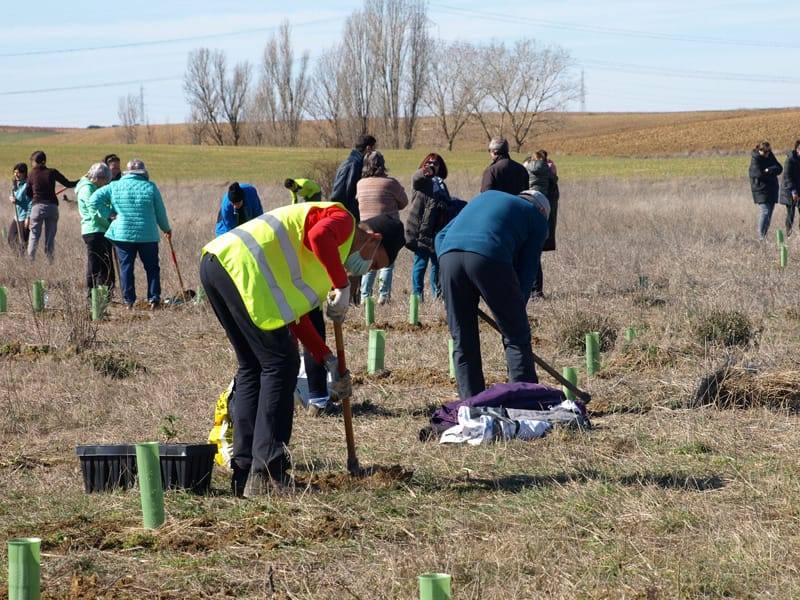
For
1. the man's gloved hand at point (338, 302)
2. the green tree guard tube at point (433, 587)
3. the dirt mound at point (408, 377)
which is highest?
the man's gloved hand at point (338, 302)

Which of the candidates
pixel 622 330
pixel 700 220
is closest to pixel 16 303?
pixel 622 330

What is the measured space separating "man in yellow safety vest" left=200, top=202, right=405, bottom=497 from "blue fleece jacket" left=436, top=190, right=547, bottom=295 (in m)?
1.24

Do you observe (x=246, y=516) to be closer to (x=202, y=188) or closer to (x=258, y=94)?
(x=202, y=188)

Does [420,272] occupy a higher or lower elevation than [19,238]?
lower

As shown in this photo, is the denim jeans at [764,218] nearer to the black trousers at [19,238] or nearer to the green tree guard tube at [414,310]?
the green tree guard tube at [414,310]

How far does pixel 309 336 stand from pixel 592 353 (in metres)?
3.27

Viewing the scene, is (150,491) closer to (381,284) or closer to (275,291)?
(275,291)

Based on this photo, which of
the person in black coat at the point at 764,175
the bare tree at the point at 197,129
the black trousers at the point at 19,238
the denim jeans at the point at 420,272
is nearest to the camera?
the denim jeans at the point at 420,272

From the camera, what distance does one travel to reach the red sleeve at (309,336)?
5.77m

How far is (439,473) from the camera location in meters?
5.93

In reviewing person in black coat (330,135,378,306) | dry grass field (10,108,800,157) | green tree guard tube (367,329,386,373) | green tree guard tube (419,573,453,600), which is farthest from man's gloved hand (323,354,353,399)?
dry grass field (10,108,800,157)

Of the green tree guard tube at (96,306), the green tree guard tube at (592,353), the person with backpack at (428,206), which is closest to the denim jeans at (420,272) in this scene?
the person with backpack at (428,206)

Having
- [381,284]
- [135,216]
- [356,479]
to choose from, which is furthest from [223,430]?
[381,284]

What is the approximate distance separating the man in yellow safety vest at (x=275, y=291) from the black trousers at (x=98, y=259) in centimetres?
767
